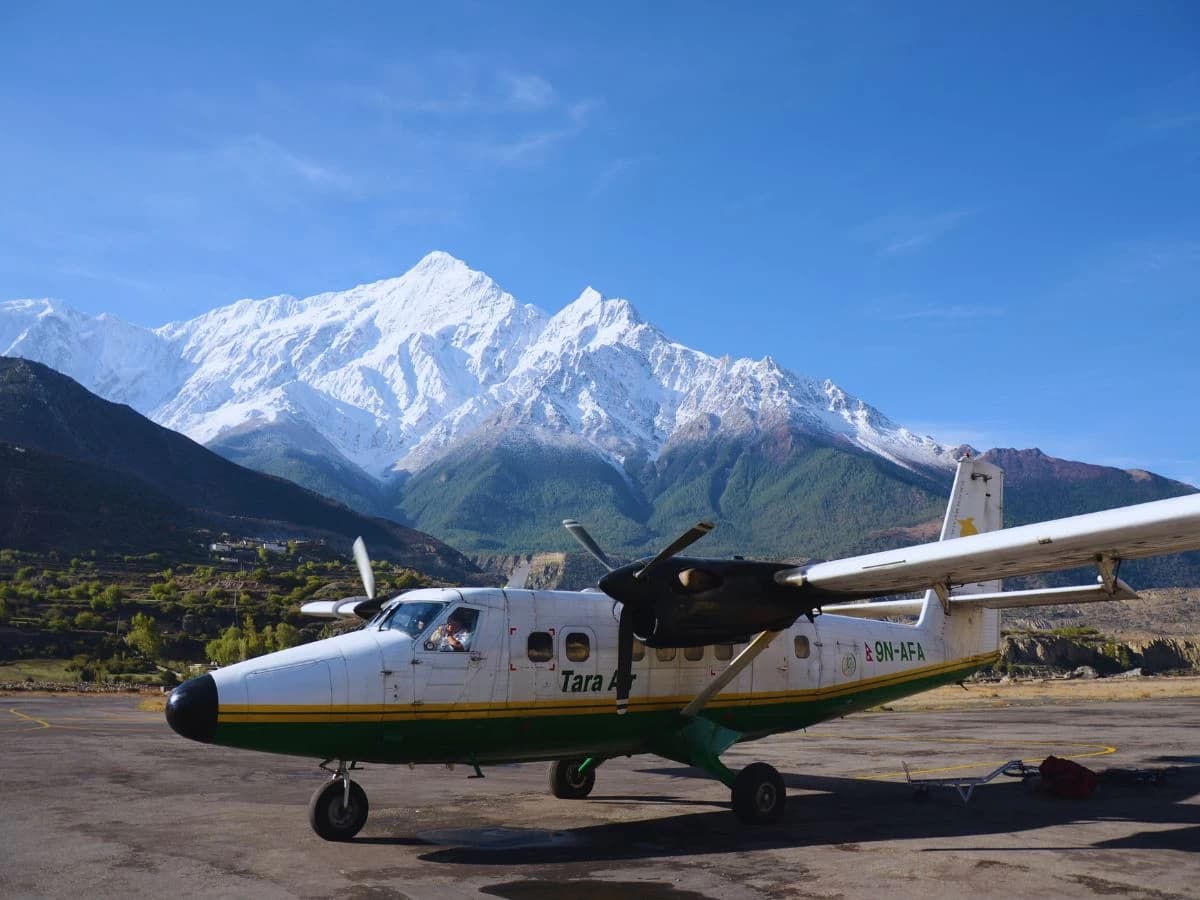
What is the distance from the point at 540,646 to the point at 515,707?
0.95m

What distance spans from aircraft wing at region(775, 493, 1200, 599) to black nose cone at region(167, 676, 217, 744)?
780cm

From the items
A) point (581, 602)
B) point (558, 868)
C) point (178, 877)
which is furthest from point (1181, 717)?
point (178, 877)

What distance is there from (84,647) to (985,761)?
55.7 m

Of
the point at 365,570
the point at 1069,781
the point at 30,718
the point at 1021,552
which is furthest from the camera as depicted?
the point at 30,718

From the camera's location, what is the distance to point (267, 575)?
86875mm

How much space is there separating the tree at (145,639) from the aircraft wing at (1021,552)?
5218 cm

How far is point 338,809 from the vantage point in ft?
44.0

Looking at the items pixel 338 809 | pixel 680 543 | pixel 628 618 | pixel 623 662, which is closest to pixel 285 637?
pixel 338 809

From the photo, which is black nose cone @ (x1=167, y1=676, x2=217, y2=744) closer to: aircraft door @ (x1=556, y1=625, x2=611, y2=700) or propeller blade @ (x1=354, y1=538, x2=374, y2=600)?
aircraft door @ (x1=556, y1=625, x2=611, y2=700)

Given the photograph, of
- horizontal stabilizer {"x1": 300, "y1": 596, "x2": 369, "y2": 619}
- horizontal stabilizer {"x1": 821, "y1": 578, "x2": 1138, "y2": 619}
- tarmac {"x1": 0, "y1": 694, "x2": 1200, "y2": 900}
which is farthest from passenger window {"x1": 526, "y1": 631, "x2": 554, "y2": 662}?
horizontal stabilizer {"x1": 821, "y1": 578, "x2": 1138, "y2": 619}

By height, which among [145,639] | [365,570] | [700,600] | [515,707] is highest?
[365,570]

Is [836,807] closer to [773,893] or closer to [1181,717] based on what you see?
[773,893]

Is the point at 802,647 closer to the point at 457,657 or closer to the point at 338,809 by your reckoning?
the point at 457,657

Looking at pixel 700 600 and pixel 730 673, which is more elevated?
pixel 700 600
